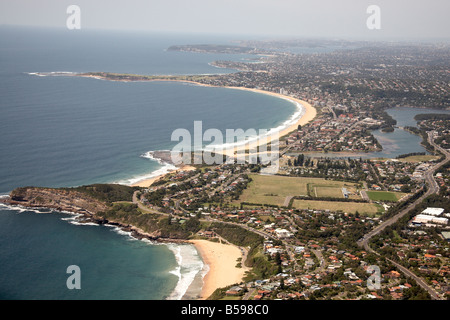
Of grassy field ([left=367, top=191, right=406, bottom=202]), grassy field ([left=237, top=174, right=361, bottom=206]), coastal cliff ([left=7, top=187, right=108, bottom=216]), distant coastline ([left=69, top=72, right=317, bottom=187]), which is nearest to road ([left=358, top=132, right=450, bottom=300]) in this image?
grassy field ([left=367, top=191, right=406, bottom=202])

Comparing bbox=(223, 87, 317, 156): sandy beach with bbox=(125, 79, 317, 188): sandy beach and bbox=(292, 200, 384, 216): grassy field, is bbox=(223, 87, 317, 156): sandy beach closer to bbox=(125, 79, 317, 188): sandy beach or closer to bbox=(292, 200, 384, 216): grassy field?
bbox=(125, 79, 317, 188): sandy beach

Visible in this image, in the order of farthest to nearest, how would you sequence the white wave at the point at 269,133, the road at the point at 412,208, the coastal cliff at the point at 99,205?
the white wave at the point at 269,133
the coastal cliff at the point at 99,205
the road at the point at 412,208

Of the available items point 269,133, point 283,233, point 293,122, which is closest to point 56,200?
point 283,233

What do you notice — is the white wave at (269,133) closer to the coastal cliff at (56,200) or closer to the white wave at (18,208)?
the coastal cliff at (56,200)

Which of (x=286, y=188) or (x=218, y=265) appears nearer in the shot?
(x=218, y=265)

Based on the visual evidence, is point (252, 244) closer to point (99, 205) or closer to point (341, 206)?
point (341, 206)

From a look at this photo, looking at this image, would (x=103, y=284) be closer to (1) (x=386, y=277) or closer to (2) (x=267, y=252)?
(2) (x=267, y=252)

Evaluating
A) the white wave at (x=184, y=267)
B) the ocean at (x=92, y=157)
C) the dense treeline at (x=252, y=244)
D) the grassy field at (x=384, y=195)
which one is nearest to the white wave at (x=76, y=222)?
the ocean at (x=92, y=157)
